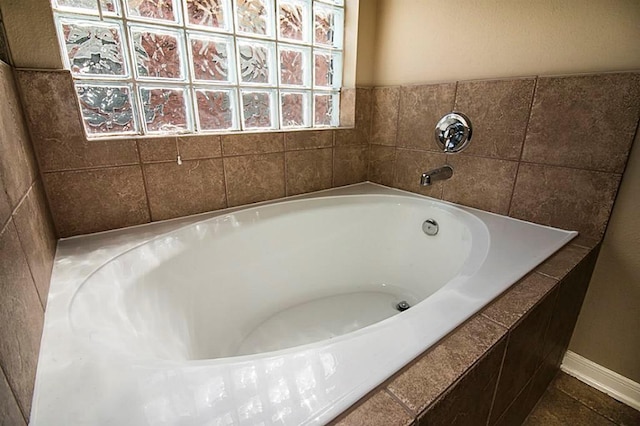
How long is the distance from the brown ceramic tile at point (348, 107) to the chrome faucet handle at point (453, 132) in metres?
0.40

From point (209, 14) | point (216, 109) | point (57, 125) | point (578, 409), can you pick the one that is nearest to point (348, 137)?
point (216, 109)

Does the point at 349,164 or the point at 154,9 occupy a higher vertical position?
the point at 154,9

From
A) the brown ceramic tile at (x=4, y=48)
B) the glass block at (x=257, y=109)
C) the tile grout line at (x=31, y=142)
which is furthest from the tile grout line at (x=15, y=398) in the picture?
the glass block at (x=257, y=109)

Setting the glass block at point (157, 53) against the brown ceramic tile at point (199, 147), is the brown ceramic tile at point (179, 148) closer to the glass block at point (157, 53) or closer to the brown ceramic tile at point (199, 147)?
the brown ceramic tile at point (199, 147)

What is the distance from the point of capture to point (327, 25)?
139cm

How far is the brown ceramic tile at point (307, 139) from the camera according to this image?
1.26m

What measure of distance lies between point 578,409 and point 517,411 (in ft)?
1.06

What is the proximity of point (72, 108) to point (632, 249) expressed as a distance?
165 centimetres

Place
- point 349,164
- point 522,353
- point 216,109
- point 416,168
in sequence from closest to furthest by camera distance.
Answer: point 522,353, point 216,109, point 416,168, point 349,164

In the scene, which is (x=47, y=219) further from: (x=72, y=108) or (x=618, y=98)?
(x=618, y=98)

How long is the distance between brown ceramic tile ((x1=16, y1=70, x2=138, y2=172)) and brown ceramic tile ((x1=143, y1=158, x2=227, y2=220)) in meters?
0.15

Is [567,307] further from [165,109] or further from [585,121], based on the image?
[165,109]

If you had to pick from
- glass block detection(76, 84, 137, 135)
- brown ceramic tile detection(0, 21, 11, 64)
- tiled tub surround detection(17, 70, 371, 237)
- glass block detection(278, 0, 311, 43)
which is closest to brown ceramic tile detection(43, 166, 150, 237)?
tiled tub surround detection(17, 70, 371, 237)

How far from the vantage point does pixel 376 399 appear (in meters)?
0.42
